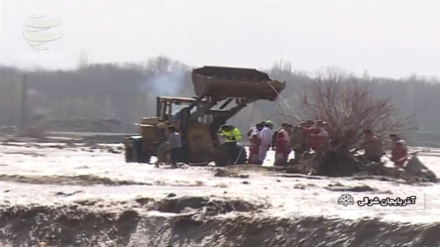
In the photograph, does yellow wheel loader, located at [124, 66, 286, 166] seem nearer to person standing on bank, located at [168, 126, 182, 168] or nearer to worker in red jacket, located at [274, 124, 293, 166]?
person standing on bank, located at [168, 126, 182, 168]

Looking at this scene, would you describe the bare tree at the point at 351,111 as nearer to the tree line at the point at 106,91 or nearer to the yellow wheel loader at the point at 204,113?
the yellow wheel loader at the point at 204,113

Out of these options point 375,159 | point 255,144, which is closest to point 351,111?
point 375,159

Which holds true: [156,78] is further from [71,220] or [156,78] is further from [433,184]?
[71,220]

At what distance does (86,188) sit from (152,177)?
2661 millimetres

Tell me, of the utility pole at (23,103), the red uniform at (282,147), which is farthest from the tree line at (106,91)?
the red uniform at (282,147)

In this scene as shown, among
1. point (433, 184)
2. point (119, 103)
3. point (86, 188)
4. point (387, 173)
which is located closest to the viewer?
point (86, 188)

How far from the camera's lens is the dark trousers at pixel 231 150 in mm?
21172

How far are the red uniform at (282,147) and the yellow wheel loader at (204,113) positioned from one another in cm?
244

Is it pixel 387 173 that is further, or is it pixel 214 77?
pixel 214 77

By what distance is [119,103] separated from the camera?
55.8m

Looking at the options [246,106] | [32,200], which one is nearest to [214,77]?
[246,106]

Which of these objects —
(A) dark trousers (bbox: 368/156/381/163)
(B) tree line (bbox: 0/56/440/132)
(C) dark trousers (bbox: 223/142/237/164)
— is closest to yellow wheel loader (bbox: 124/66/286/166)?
(C) dark trousers (bbox: 223/142/237/164)

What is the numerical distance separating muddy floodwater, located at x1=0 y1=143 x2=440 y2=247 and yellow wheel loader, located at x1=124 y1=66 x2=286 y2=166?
7.56m

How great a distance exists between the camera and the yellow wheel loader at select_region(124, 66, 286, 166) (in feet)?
68.1
